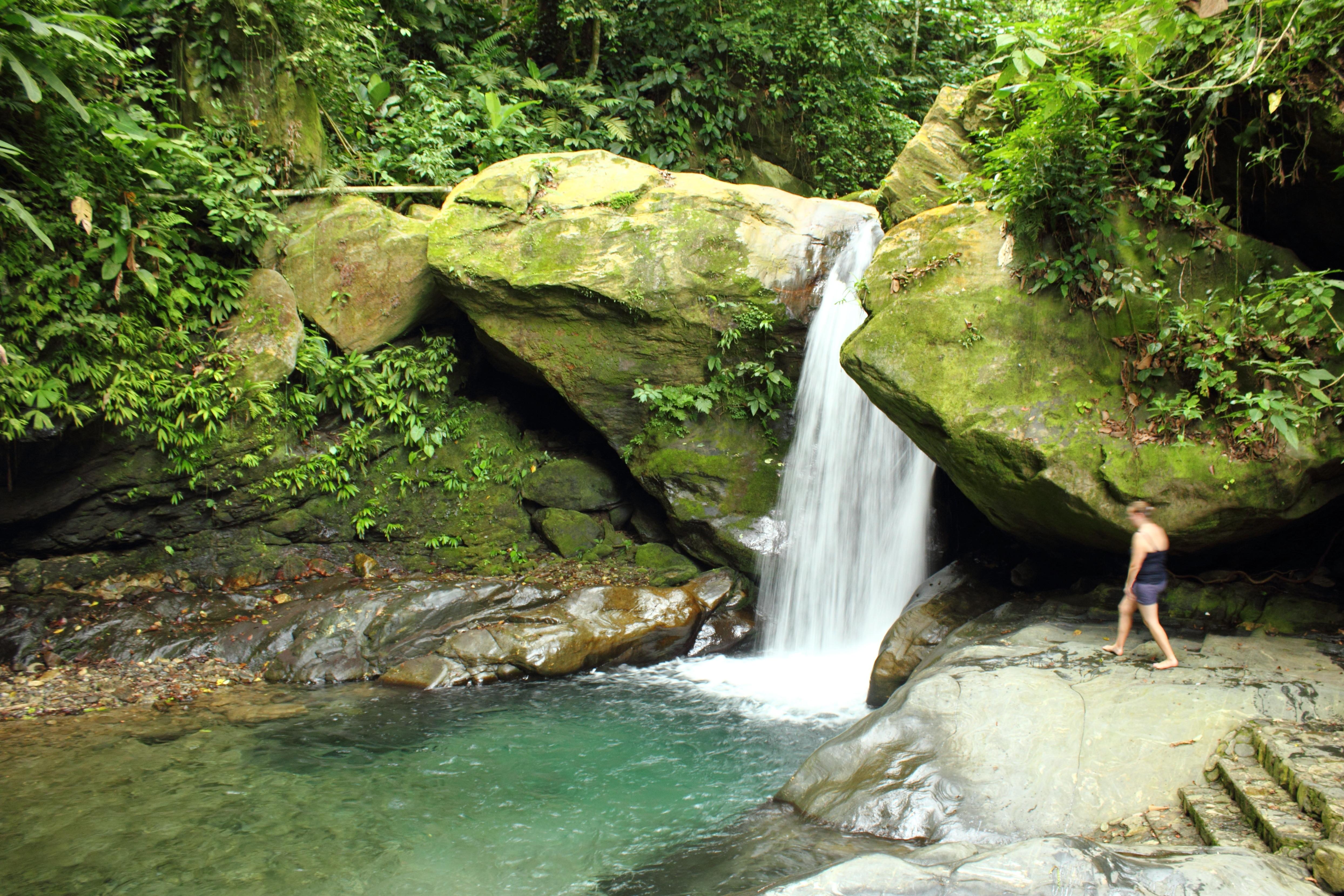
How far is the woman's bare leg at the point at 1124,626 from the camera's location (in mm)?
5113

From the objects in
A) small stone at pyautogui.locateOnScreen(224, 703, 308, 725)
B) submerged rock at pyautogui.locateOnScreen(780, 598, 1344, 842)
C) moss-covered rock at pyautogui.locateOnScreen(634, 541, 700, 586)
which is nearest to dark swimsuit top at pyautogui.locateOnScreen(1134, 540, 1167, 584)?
submerged rock at pyautogui.locateOnScreen(780, 598, 1344, 842)

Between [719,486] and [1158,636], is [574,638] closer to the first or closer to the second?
[719,486]

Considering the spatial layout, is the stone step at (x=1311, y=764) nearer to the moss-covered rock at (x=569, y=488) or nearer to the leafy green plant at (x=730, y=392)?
the leafy green plant at (x=730, y=392)

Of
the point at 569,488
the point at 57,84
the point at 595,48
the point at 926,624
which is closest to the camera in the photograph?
the point at 57,84

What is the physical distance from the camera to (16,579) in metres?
7.03

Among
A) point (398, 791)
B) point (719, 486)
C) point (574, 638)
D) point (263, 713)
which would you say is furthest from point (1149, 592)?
point (263, 713)

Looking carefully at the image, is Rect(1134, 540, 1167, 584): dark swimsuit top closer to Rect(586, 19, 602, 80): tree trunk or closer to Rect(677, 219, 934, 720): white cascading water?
Rect(677, 219, 934, 720): white cascading water

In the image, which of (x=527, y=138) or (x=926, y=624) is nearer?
(x=926, y=624)

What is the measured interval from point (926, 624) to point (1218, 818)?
10.1 ft

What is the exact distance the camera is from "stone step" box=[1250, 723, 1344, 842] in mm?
3150

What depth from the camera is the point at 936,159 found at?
836cm

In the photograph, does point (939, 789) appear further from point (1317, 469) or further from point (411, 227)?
point (411, 227)

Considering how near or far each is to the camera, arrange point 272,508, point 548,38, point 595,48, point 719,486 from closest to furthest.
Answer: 1. point 272,508
2. point 719,486
3. point 595,48
4. point 548,38

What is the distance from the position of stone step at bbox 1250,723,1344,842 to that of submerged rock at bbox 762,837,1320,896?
12.7 inches
